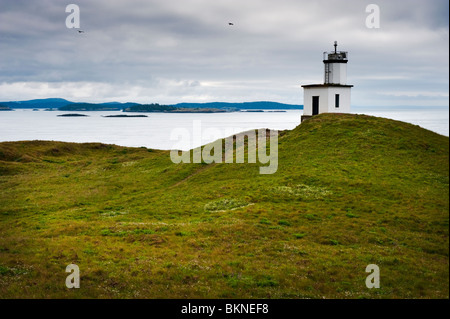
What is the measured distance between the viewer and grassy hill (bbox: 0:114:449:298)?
56.9 ft

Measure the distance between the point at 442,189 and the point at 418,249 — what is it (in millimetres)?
11257

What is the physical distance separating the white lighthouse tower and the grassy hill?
6330mm

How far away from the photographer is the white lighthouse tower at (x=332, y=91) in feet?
189

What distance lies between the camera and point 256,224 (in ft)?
85.4

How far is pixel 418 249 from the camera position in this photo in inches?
832

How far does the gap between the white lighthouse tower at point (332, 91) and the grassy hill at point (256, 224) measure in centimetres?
633
